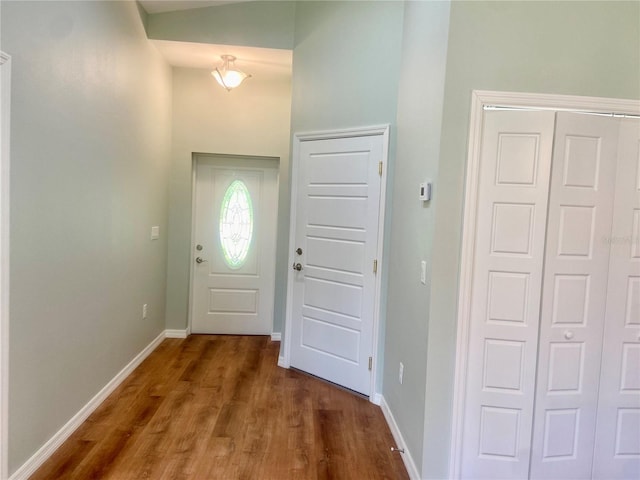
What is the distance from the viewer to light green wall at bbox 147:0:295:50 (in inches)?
127

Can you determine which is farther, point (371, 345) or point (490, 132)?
point (371, 345)

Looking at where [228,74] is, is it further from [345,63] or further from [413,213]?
[413,213]

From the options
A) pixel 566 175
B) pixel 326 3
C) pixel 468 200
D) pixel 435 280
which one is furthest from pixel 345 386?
pixel 326 3

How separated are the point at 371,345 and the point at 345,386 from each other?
461 mm

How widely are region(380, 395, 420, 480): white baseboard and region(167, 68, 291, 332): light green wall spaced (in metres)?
1.70

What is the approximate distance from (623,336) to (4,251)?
9.76 feet

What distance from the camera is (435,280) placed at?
5.94 ft

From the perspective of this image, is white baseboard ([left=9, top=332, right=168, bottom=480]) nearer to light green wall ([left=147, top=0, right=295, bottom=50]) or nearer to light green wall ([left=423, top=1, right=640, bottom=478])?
light green wall ([left=423, top=1, right=640, bottom=478])

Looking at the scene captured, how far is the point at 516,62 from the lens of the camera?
1757mm

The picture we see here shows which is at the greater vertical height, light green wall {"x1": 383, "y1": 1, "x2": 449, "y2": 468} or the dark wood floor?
light green wall {"x1": 383, "y1": 1, "x2": 449, "y2": 468}

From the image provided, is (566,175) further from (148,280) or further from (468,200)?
(148,280)

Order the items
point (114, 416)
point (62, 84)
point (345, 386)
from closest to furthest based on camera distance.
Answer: point (62, 84) < point (114, 416) < point (345, 386)

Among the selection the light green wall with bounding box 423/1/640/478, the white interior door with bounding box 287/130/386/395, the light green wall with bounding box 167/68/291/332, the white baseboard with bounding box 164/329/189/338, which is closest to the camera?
the light green wall with bounding box 423/1/640/478

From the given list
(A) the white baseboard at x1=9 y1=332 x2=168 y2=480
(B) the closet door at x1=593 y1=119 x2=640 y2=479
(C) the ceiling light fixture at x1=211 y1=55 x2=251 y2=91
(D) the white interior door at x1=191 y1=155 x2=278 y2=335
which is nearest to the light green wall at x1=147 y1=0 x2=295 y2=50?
(C) the ceiling light fixture at x1=211 y1=55 x2=251 y2=91
